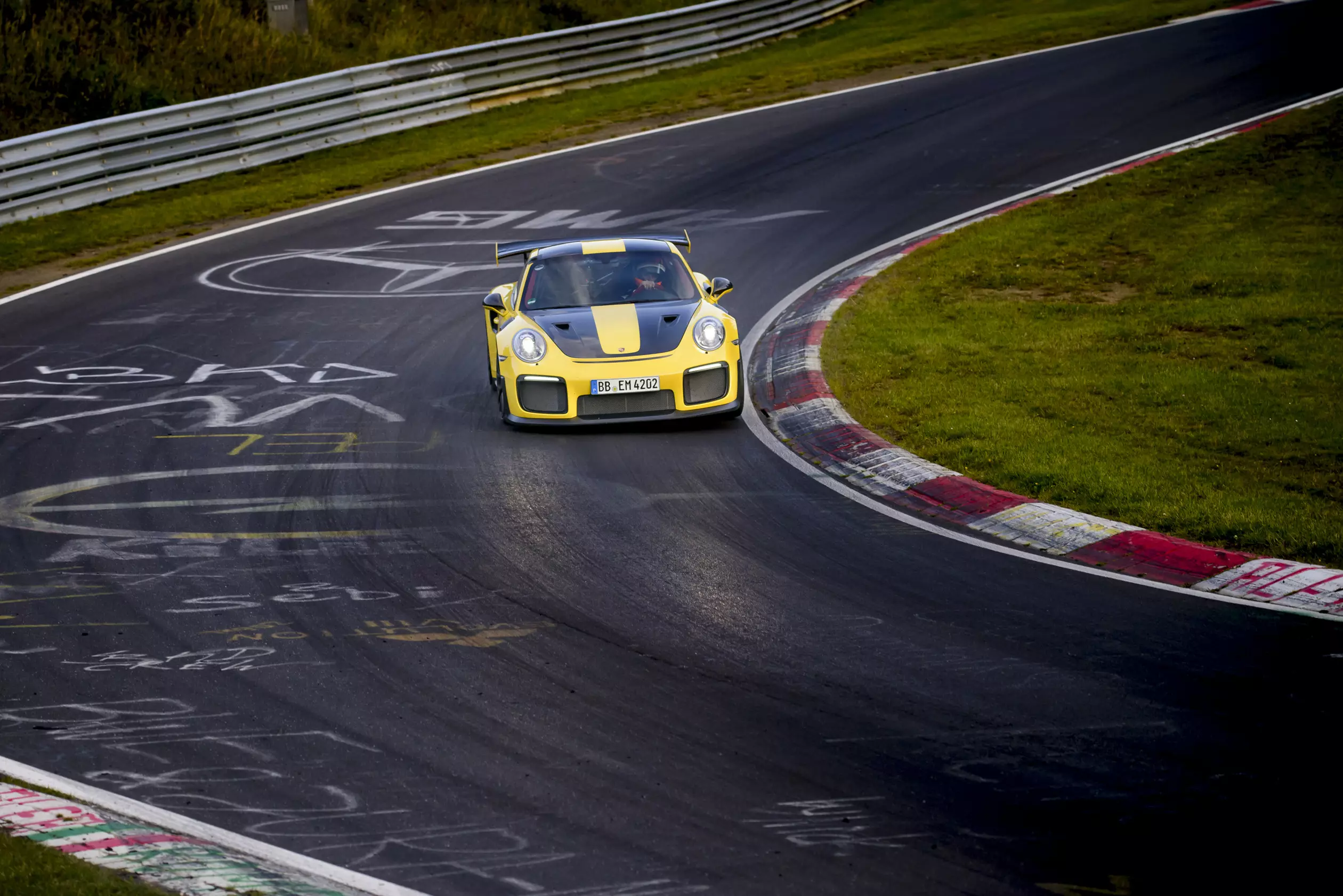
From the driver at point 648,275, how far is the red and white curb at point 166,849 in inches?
302

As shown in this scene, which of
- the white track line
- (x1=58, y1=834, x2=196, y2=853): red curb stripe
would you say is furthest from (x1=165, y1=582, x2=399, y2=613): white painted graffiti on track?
the white track line

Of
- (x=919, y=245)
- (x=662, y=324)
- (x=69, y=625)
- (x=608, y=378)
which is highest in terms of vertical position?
(x=919, y=245)

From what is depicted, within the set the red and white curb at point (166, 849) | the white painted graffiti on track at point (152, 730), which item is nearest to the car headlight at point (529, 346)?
the white painted graffiti on track at point (152, 730)

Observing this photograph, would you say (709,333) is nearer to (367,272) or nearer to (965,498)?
(965,498)

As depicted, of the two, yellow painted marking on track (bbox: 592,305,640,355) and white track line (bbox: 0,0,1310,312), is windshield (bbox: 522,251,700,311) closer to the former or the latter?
yellow painted marking on track (bbox: 592,305,640,355)

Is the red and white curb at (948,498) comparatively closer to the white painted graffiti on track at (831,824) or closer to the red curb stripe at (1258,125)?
the white painted graffiti on track at (831,824)

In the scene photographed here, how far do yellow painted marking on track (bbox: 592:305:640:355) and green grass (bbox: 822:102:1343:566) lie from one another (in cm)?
184

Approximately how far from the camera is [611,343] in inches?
458

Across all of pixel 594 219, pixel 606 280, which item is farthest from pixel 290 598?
pixel 594 219

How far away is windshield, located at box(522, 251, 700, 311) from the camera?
12367 mm

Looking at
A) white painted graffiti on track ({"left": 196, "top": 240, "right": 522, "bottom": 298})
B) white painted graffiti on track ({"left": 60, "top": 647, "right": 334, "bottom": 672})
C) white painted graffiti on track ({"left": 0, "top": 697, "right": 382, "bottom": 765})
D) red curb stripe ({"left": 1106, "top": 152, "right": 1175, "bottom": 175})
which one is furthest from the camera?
red curb stripe ({"left": 1106, "top": 152, "right": 1175, "bottom": 175})

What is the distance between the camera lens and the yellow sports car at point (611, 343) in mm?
11352

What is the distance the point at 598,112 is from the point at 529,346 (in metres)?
15.4

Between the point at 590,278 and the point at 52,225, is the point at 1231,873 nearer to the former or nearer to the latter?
the point at 590,278
